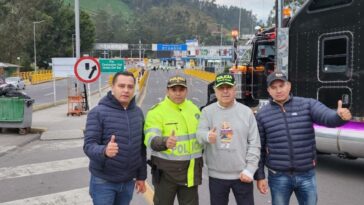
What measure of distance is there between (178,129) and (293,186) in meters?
1.12

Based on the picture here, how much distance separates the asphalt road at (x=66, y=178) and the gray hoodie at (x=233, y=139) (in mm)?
2443

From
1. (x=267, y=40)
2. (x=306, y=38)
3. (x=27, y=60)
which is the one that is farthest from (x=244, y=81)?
(x=27, y=60)

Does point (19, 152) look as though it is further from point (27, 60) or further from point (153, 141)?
point (27, 60)

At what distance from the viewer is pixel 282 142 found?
13.3ft

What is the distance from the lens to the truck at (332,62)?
286 inches

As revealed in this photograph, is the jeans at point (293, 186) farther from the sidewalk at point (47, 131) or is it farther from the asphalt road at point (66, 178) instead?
the sidewalk at point (47, 131)

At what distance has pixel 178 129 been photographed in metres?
3.98

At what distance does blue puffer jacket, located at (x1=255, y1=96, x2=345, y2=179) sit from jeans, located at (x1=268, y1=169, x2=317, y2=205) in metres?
0.06

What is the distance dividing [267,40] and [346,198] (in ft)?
17.6

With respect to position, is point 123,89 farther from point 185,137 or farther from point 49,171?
point 49,171

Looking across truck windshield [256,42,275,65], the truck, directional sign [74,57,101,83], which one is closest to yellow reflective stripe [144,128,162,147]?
the truck

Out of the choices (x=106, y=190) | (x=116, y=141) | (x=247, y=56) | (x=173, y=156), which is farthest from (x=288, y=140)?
(x=247, y=56)

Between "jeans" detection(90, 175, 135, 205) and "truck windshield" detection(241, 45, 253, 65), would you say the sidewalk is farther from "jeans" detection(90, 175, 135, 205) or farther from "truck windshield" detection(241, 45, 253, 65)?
"jeans" detection(90, 175, 135, 205)

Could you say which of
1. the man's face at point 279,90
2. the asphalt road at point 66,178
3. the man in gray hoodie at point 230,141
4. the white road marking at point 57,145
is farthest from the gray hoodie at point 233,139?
the white road marking at point 57,145
